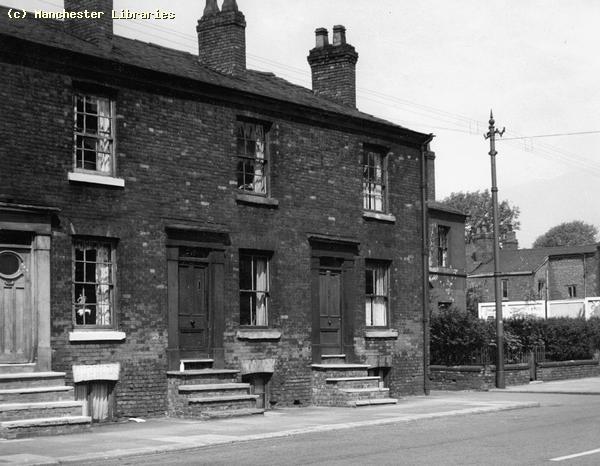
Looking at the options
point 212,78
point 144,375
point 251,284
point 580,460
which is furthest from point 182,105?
point 580,460

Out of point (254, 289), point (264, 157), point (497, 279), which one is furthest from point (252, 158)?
point (497, 279)

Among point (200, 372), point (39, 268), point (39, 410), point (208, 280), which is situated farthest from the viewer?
point (208, 280)

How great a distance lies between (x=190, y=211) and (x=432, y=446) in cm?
866

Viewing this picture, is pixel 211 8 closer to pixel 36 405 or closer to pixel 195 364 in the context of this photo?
pixel 195 364

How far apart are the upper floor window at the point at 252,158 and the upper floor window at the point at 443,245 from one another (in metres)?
19.3

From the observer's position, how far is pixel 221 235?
69.0 ft

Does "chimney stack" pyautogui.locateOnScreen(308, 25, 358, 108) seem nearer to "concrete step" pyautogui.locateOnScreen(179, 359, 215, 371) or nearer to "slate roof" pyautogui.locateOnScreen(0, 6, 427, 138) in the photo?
"slate roof" pyautogui.locateOnScreen(0, 6, 427, 138)

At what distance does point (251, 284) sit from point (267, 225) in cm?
140

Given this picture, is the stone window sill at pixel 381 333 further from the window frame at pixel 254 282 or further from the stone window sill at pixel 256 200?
the stone window sill at pixel 256 200

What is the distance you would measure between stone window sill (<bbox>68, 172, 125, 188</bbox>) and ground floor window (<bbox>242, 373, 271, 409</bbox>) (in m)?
5.55

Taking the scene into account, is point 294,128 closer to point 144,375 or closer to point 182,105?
point 182,105

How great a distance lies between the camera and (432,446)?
13703mm

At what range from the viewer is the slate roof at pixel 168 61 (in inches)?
734

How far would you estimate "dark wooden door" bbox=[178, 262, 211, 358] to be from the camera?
66.8ft
